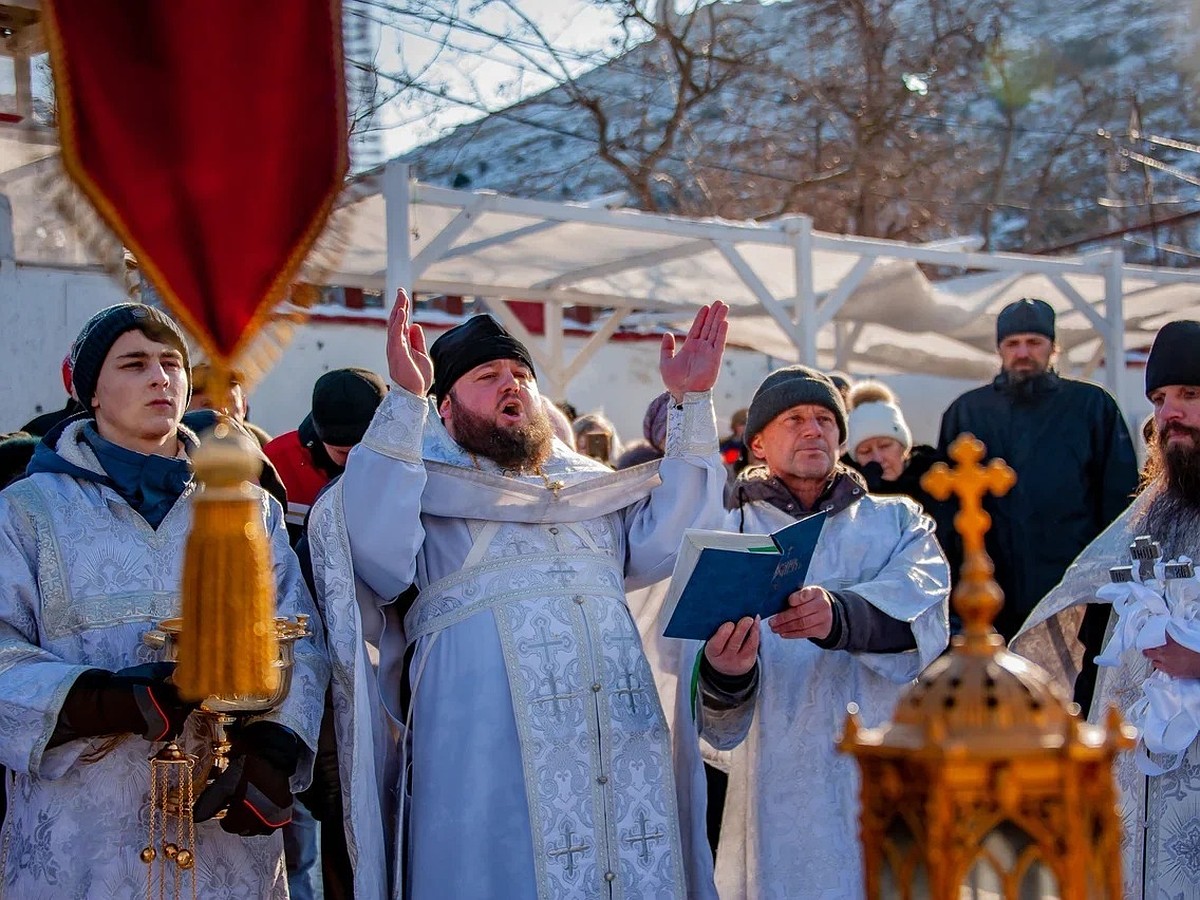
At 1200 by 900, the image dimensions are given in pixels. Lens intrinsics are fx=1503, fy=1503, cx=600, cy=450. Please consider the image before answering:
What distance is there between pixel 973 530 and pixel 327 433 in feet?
10.9

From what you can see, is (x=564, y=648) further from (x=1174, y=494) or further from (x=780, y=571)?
(x=1174, y=494)

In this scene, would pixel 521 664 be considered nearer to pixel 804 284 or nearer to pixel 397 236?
pixel 397 236

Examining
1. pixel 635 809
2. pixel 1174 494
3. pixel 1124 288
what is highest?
pixel 1124 288

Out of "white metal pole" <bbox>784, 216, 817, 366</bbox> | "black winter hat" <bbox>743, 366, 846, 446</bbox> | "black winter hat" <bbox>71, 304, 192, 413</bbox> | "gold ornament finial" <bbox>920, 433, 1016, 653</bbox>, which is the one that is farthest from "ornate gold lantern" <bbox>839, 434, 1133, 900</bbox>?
"white metal pole" <bbox>784, 216, 817, 366</bbox>

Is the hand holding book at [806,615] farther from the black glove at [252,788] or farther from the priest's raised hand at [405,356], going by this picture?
the black glove at [252,788]

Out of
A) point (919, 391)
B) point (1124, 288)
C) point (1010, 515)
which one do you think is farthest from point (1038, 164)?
point (1010, 515)

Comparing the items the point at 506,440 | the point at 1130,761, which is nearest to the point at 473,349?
the point at 506,440

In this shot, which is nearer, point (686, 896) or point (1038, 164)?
point (686, 896)

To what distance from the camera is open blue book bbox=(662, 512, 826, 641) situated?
132 inches

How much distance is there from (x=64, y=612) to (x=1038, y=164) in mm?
40019

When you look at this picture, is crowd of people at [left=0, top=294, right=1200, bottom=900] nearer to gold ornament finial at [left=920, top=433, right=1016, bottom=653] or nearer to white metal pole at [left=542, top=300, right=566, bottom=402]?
gold ornament finial at [left=920, top=433, right=1016, bottom=653]

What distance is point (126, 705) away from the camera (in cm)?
312

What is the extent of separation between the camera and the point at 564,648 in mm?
3734

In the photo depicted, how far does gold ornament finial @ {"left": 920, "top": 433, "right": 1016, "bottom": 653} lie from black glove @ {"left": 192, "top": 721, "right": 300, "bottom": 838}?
1922mm
